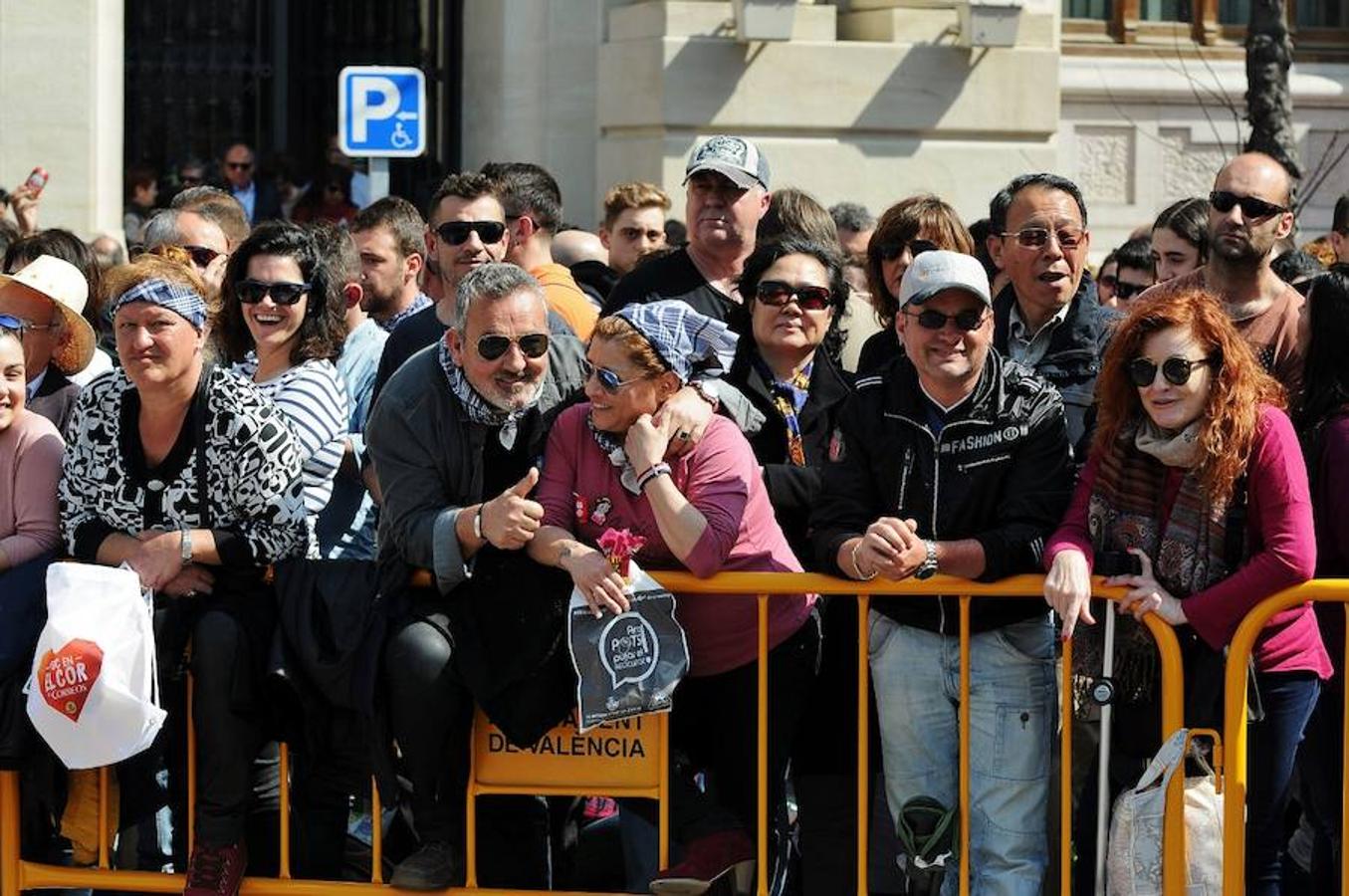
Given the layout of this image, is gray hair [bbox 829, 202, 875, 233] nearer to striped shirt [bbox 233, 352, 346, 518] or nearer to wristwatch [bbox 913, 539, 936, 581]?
striped shirt [bbox 233, 352, 346, 518]

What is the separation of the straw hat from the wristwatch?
295cm

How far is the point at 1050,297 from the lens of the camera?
7012 mm

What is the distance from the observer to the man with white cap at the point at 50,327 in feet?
23.6

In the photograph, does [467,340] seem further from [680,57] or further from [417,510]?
[680,57]

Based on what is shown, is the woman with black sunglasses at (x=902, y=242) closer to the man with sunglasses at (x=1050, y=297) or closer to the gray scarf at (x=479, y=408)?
the man with sunglasses at (x=1050, y=297)

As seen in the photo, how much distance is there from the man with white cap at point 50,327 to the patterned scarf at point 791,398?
7.15 ft

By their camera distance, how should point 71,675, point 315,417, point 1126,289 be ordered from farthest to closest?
point 1126,289, point 315,417, point 71,675

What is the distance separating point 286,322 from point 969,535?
2262 mm

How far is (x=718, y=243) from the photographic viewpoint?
7465 mm

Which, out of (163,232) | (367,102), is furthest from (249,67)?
(163,232)

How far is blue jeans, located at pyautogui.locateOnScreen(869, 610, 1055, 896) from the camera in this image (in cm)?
595

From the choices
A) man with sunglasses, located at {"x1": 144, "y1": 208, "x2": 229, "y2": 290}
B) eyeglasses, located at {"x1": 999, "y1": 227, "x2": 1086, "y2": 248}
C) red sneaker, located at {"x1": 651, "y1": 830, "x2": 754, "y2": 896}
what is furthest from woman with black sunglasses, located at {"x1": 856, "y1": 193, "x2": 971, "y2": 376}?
man with sunglasses, located at {"x1": 144, "y1": 208, "x2": 229, "y2": 290}

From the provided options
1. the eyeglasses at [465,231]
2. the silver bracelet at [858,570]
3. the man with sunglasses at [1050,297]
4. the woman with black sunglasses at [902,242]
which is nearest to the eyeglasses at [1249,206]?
the man with sunglasses at [1050,297]

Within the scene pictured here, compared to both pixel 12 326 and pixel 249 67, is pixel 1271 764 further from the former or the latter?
pixel 249 67
